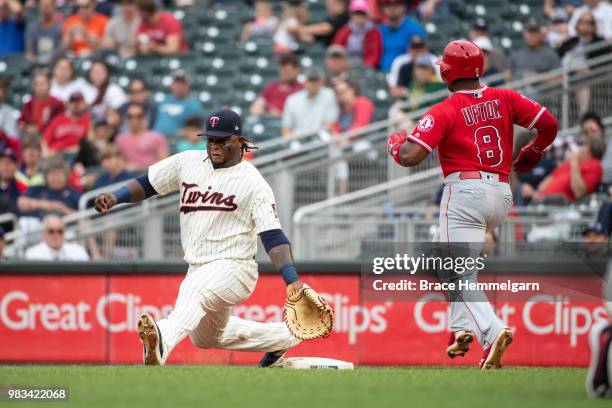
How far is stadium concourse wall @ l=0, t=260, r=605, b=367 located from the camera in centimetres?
1069

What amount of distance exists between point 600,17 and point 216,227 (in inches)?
360

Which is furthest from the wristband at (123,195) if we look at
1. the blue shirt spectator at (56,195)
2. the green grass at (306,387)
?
the blue shirt spectator at (56,195)

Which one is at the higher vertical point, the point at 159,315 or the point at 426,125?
the point at 426,125

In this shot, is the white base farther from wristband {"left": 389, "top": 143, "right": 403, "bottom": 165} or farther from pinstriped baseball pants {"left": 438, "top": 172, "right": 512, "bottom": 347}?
wristband {"left": 389, "top": 143, "right": 403, "bottom": 165}

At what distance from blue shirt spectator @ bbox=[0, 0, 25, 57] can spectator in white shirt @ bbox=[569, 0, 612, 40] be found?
8539 mm

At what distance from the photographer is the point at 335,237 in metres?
12.1

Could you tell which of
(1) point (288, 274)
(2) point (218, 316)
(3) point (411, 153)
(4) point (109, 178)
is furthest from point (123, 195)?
(4) point (109, 178)

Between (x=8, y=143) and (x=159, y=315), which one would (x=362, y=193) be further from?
(x=8, y=143)

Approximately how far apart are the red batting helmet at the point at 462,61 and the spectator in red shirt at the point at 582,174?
4.76 meters

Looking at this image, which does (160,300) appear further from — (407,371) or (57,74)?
(57,74)

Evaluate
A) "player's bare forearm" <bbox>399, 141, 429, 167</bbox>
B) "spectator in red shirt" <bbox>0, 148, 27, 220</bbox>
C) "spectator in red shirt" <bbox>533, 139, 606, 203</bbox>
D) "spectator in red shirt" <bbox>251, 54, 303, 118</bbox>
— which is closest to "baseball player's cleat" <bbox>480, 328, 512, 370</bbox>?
"player's bare forearm" <bbox>399, 141, 429, 167</bbox>

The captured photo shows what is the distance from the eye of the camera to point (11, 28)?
19.1 meters

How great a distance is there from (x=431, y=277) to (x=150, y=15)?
9.20 metres

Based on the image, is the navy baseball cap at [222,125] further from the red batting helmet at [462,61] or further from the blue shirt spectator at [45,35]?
the blue shirt spectator at [45,35]
